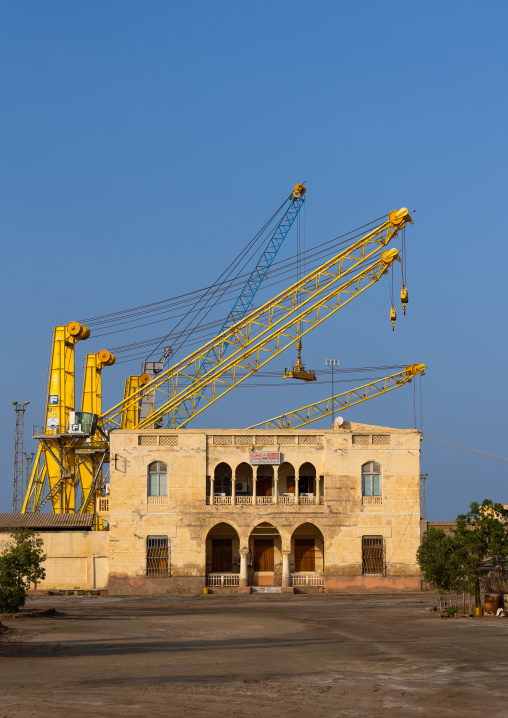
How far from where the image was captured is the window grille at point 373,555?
2219 inches

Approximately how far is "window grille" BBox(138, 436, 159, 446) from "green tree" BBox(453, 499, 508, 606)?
26.3m

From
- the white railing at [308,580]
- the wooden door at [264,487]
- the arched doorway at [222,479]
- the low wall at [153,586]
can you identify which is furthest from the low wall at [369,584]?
the arched doorway at [222,479]

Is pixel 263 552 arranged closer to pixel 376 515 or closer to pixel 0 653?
pixel 376 515

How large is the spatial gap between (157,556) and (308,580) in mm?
9386

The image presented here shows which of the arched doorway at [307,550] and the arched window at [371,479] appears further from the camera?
the arched doorway at [307,550]

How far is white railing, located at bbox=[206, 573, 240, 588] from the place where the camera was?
187ft

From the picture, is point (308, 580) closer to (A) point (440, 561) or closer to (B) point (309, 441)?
(B) point (309, 441)

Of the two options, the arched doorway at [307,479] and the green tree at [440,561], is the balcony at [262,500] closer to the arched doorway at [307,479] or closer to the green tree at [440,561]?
the arched doorway at [307,479]

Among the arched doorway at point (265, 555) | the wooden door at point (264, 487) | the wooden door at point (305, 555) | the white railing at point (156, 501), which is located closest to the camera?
the white railing at point (156, 501)

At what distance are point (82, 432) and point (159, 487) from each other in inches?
698

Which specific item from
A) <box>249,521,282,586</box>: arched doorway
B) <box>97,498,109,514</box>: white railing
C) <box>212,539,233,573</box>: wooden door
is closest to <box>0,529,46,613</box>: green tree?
<box>212,539,233,573</box>: wooden door

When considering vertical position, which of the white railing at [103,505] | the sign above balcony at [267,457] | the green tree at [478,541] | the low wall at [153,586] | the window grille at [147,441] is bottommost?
the low wall at [153,586]

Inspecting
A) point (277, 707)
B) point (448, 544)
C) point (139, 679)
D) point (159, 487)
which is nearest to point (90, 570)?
point (159, 487)

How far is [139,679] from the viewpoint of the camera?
63.7 feet
